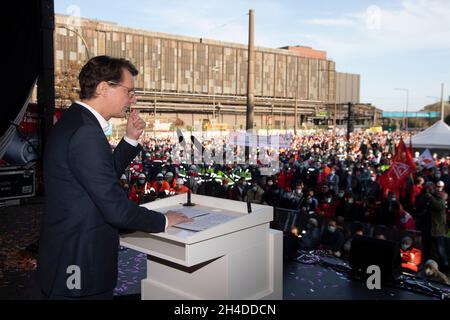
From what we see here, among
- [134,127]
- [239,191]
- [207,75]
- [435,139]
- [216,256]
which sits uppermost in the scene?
[207,75]

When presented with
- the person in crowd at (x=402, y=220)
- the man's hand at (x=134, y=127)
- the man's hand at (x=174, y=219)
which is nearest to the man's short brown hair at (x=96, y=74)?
the man's hand at (x=134, y=127)

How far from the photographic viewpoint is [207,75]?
320ft

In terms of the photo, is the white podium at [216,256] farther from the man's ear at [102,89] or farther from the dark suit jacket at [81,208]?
the man's ear at [102,89]

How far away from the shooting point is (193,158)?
22.7m

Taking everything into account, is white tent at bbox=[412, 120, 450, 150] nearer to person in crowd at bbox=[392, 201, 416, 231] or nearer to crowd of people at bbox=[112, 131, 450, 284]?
crowd of people at bbox=[112, 131, 450, 284]

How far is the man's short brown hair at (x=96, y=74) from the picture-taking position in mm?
2174

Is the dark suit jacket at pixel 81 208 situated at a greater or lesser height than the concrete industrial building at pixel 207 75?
lesser

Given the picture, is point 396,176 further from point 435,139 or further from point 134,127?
point 134,127

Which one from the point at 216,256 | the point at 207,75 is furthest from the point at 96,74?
the point at 207,75

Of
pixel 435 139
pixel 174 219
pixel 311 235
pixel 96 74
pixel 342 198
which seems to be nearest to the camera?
pixel 96 74

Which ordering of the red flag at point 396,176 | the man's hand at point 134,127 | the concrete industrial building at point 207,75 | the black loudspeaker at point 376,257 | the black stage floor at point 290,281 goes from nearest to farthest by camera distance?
1. the man's hand at point 134,127
2. the black stage floor at point 290,281
3. the black loudspeaker at point 376,257
4. the red flag at point 396,176
5. the concrete industrial building at point 207,75

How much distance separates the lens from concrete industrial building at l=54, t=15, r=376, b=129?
7906 centimetres

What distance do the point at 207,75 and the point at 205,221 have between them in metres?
97.0

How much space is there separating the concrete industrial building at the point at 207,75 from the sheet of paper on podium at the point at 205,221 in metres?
66.4
